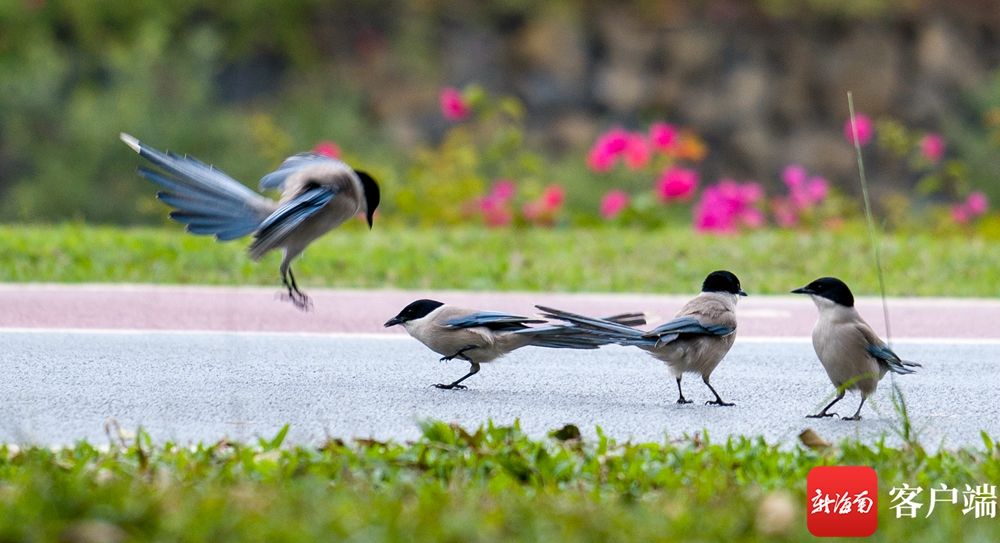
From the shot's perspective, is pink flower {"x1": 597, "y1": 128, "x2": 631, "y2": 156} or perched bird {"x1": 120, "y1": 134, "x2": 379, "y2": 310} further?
pink flower {"x1": 597, "y1": 128, "x2": 631, "y2": 156}

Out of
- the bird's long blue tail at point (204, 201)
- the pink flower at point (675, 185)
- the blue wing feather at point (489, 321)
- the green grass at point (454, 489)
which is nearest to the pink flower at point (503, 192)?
the pink flower at point (675, 185)

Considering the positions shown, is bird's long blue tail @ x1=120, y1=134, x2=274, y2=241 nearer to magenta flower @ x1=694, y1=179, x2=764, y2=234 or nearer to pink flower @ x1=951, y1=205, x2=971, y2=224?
magenta flower @ x1=694, y1=179, x2=764, y2=234

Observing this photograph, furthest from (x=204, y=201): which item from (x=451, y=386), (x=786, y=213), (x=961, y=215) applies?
(x=961, y=215)

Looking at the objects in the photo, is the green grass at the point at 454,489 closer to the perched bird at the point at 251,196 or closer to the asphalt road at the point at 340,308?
the perched bird at the point at 251,196

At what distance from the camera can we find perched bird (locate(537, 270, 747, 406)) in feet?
16.4

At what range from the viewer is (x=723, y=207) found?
11625 mm

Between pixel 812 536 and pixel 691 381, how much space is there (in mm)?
2735

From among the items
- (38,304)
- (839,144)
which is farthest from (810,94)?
(38,304)

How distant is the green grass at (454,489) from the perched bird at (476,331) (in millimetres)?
701

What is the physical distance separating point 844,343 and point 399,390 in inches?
71.4

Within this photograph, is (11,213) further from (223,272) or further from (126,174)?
(223,272)

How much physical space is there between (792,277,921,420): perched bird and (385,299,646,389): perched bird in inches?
27.9

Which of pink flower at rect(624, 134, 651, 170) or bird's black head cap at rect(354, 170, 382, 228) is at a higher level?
pink flower at rect(624, 134, 651, 170)

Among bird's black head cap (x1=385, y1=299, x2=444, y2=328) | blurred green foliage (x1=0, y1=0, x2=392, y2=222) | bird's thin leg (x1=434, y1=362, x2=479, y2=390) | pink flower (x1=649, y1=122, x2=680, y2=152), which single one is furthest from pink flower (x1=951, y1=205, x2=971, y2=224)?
bird's black head cap (x1=385, y1=299, x2=444, y2=328)
